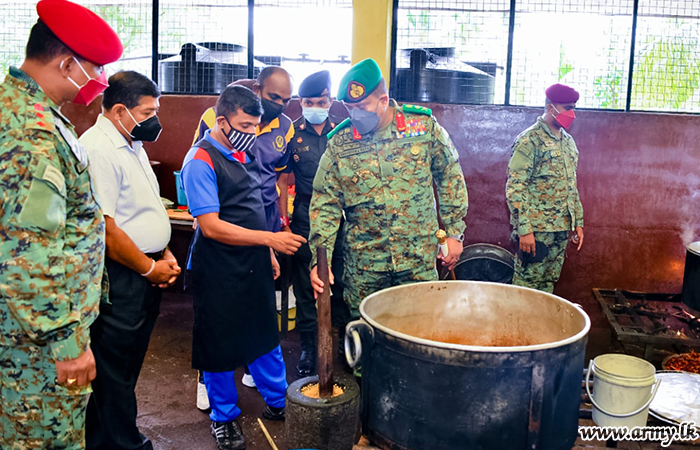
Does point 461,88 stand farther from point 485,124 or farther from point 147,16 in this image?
point 147,16

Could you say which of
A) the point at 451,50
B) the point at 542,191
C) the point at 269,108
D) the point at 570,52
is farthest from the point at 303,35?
the point at 542,191

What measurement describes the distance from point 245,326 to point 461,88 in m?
3.15

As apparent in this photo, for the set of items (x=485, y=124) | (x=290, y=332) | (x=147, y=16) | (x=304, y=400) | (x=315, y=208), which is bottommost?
(x=290, y=332)

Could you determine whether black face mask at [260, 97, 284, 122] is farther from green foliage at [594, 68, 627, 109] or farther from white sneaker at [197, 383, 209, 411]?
green foliage at [594, 68, 627, 109]

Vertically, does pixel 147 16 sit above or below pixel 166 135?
above

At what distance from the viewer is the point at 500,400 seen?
181 centimetres

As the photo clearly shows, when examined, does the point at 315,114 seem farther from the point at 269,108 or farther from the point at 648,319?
the point at 648,319

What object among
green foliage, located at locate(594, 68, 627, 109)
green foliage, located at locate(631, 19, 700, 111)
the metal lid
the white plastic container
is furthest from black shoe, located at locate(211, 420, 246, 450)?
green foliage, located at locate(631, 19, 700, 111)

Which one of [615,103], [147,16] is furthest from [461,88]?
[147,16]

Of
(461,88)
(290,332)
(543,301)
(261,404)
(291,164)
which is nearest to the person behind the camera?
(543,301)

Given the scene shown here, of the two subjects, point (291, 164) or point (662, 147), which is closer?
point (291, 164)

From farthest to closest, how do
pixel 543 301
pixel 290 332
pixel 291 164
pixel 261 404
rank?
pixel 290 332 → pixel 291 164 → pixel 261 404 → pixel 543 301

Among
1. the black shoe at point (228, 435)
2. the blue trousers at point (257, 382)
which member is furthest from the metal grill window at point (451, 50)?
the black shoe at point (228, 435)

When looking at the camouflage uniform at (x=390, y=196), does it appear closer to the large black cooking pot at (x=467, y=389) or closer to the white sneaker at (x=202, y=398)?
the large black cooking pot at (x=467, y=389)
